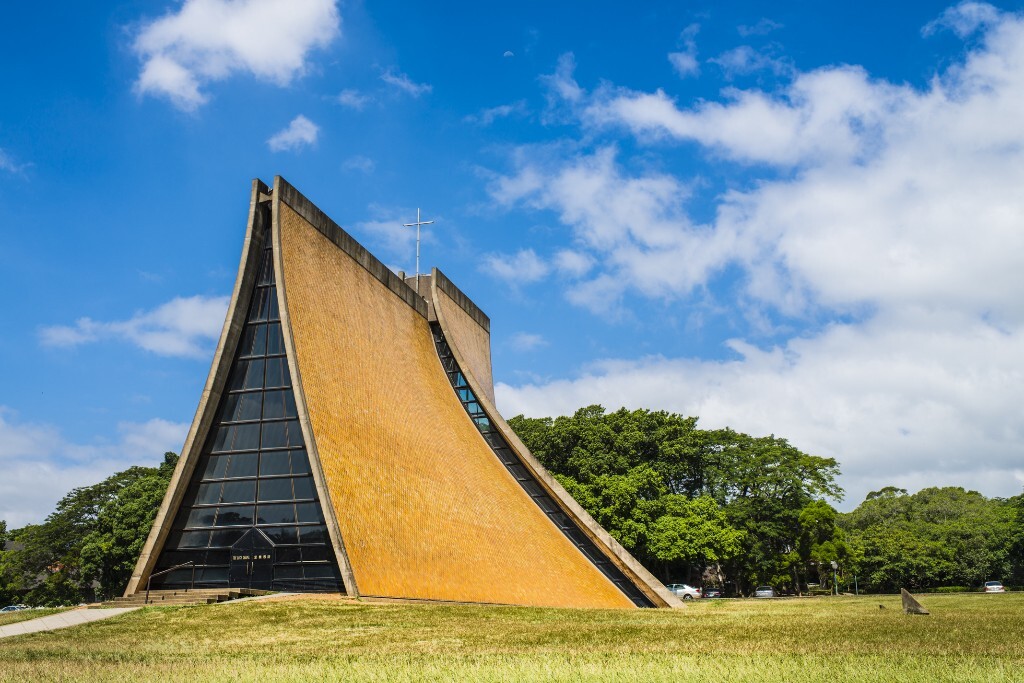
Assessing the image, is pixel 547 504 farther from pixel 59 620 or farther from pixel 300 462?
pixel 59 620

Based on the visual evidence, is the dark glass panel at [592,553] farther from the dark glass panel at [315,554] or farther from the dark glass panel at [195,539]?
the dark glass panel at [195,539]

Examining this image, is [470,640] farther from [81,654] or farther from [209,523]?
[209,523]

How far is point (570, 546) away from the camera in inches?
899

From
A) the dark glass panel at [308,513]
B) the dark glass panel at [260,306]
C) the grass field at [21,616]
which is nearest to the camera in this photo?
the grass field at [21,616]

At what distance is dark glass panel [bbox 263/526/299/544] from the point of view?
17.9m

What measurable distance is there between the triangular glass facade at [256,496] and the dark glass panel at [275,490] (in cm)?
2

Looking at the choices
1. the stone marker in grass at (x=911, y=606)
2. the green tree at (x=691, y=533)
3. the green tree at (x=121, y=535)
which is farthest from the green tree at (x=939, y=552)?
the green tree at (x=121, y=535)

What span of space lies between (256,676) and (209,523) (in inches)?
488

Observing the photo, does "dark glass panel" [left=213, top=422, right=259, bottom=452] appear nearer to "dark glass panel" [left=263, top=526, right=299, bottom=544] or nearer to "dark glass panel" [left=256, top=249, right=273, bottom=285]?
"dark glass panel" [left=263, top=526, right=299, bottom=544]

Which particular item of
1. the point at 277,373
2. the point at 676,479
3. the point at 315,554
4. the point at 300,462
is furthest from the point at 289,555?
the point at 676,479

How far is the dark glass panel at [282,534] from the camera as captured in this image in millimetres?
17938

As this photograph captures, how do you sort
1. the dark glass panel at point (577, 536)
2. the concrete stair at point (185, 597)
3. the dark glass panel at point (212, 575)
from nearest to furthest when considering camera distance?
the concrete stair at point (185, 597), the dark glass panel at point (212, 575), the dark glass panel at point (577, 536)

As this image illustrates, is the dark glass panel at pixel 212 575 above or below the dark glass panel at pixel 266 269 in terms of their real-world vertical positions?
below

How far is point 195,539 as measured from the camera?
60.5 feet
